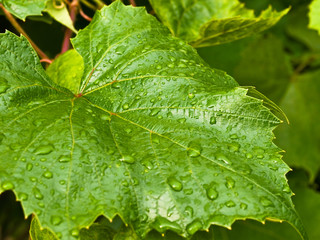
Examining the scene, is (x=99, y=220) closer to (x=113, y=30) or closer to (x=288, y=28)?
(x=113, y=30)

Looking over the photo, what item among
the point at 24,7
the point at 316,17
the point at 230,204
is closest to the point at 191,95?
the point at 230,204

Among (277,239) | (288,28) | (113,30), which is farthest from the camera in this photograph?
(288,28)

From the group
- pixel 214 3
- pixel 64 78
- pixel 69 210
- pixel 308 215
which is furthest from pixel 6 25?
pixel 308 215

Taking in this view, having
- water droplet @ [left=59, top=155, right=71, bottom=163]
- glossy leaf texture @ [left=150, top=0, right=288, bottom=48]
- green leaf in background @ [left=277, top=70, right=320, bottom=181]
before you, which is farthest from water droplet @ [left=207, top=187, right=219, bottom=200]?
green leaf in background @ [left=277, top=70, right=320, bottom=181]

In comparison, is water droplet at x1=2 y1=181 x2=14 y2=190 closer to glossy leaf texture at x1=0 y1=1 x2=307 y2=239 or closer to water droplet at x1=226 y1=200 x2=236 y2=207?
glossy leaf texture at x1=0 y1=1 x2=307 y2=239

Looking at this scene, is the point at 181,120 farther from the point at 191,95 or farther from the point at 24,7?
the point at 24,7

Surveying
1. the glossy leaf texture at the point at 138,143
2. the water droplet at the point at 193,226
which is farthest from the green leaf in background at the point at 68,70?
the water droplet at the point at 193,226

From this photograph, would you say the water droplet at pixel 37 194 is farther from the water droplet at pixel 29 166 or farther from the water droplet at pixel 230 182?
the water droplet at pixel 230 182
